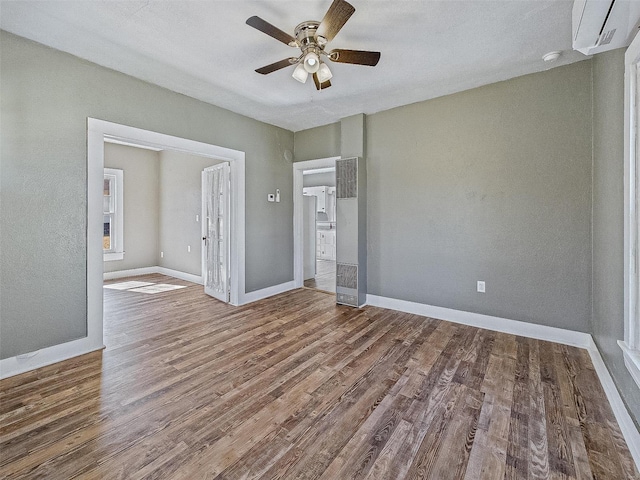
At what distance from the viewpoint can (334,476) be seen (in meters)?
1.40

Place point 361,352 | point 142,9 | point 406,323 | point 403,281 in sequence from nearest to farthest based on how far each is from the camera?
point 142,9
point 361,352
point 406,323
point 403,281

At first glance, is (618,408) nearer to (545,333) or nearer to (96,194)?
(545,333)

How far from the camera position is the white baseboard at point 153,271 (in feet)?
18.7

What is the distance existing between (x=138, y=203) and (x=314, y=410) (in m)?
6.24

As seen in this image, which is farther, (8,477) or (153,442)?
(153,442)

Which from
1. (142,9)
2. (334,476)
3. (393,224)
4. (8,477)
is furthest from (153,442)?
(393,224)

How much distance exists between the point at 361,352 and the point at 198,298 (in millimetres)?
2943

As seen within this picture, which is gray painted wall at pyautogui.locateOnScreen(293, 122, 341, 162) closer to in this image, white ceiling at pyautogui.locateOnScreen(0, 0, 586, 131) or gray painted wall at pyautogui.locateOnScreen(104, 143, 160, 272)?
white ceiling at pyautogui.locateOnScreen(0, 0, 586, 131)

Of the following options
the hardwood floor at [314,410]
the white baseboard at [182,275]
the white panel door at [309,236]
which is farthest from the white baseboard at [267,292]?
the white baseboard at [182,275]

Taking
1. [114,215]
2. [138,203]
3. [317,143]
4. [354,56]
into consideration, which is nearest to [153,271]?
[114,215]

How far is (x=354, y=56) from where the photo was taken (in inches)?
87.8

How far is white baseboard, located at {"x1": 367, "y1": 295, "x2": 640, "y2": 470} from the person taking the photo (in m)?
1.64

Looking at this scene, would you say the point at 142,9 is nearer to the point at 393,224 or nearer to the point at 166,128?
the point at 166,128

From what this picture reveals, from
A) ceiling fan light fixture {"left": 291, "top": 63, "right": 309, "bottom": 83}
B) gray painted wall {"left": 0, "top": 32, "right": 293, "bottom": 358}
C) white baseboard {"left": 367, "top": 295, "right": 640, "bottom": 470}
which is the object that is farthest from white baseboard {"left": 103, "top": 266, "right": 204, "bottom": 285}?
ceiling fan light fixture {"left": 291, "top": 63, "right": 309, "bottom": 83}
